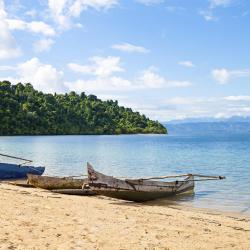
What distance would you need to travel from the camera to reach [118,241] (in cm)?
999

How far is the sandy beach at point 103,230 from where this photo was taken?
959cm

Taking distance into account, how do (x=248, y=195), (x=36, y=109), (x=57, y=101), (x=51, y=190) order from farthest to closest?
1. (x=57, y=101)
2. (x=36, y=109)
3. (x=248, y=195)
4. (x=51, y=190)

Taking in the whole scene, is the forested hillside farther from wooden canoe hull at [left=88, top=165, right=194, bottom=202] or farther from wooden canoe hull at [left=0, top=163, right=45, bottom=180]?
wooden canoe hull at [left=88, top=165, right=194, bottom=202]

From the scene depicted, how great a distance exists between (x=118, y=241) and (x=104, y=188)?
27.2ft

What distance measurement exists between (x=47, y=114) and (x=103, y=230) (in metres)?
148

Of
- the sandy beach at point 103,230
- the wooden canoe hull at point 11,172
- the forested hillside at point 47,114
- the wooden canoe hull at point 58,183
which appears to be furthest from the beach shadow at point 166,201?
the forested hillside at point 47,114

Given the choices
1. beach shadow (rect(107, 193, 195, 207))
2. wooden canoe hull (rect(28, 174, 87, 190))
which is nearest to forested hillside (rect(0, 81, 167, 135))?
wooden canoe hull (rect(28, 174, 87, 190))

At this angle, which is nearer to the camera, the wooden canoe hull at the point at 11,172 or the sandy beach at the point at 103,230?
the sandy beach at the point at 103,230

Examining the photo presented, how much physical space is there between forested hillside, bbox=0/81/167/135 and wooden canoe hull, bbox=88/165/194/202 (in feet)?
391

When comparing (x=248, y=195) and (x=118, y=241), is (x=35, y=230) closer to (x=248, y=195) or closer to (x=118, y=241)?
(x=118, y=241)

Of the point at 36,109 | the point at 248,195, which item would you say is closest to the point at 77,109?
the point at 36,109

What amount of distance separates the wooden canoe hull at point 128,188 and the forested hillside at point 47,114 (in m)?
119

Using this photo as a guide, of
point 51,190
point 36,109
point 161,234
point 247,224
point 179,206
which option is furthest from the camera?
point 36,109

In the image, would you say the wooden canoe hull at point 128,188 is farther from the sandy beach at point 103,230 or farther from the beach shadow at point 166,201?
the sandy beach at point 103,230
